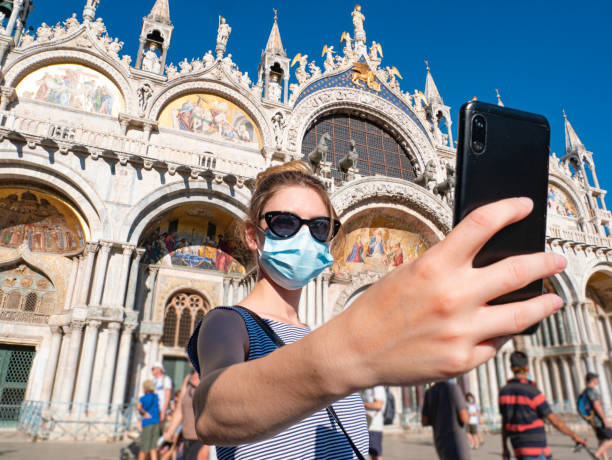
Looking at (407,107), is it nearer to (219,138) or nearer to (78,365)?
(219,138)

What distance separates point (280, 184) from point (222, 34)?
575 inches

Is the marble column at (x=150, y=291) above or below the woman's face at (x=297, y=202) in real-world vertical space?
above

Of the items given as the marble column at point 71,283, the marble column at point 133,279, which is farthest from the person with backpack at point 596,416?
the marble column at point 71,283

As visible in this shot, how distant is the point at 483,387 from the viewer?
12672 mm

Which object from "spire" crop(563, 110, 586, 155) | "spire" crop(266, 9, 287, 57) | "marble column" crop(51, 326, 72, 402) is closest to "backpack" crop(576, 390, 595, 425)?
"marble column" crop(51, 326, 72, 402)

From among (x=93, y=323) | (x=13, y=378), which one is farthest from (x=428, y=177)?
(x=13, y=378)

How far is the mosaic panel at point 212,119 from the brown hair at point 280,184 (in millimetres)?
11787

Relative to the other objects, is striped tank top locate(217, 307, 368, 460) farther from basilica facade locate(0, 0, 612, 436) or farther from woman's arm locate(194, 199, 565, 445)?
basilica facade locate(0, 0, 612, 436)

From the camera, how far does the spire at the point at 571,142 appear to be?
20.1 m

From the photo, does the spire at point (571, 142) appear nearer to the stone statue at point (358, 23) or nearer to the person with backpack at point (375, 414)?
the stone statue at point (358, 23)

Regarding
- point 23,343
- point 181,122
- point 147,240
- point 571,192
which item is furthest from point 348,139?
point 23,343

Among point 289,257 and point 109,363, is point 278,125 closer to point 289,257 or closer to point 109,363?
point 109,363

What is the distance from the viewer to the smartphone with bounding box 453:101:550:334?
2.14 ft

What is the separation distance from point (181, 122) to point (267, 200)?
12110mm
